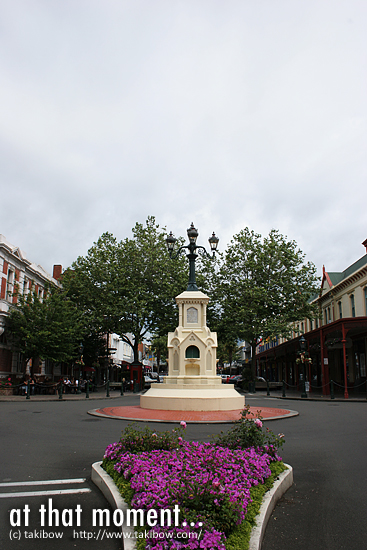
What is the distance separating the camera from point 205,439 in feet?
32.1

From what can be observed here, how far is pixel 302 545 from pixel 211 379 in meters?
13.7

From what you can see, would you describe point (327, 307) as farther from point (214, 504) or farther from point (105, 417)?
point (214, 504)

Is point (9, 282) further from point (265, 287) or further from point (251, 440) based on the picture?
point (251, 440)

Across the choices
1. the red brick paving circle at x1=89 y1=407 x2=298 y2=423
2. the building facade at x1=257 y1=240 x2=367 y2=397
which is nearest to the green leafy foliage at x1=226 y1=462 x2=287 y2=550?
the red brick paving circle at x1=89 y1=407 x2=298 y2=423

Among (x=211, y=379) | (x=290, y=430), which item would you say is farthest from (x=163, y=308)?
(x=290, y=430)

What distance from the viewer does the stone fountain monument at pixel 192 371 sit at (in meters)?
15.7

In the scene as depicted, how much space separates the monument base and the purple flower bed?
942 centimetres

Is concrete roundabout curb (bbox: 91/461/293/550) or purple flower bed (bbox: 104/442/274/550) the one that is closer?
purple flower bed (bbox: 104/442/274/550)

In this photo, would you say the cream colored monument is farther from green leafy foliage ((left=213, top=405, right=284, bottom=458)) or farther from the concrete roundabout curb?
the concrete roundabout curb

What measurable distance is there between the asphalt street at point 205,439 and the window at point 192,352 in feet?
19.5

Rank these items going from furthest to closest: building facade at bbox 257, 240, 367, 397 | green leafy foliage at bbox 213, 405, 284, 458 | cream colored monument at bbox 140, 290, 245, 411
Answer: building facade at bbox 257, 240, 367, 397
cream colored monument at bbox 140, 290, 245, 411
green leafy foliage at bbox 213, 405, 284, 458

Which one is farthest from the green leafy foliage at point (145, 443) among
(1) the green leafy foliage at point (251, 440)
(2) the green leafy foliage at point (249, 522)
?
(2) the green leafy foliage at point (249, 522)

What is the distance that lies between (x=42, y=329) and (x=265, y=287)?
19054 millimetres

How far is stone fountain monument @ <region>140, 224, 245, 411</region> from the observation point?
51.4ft
